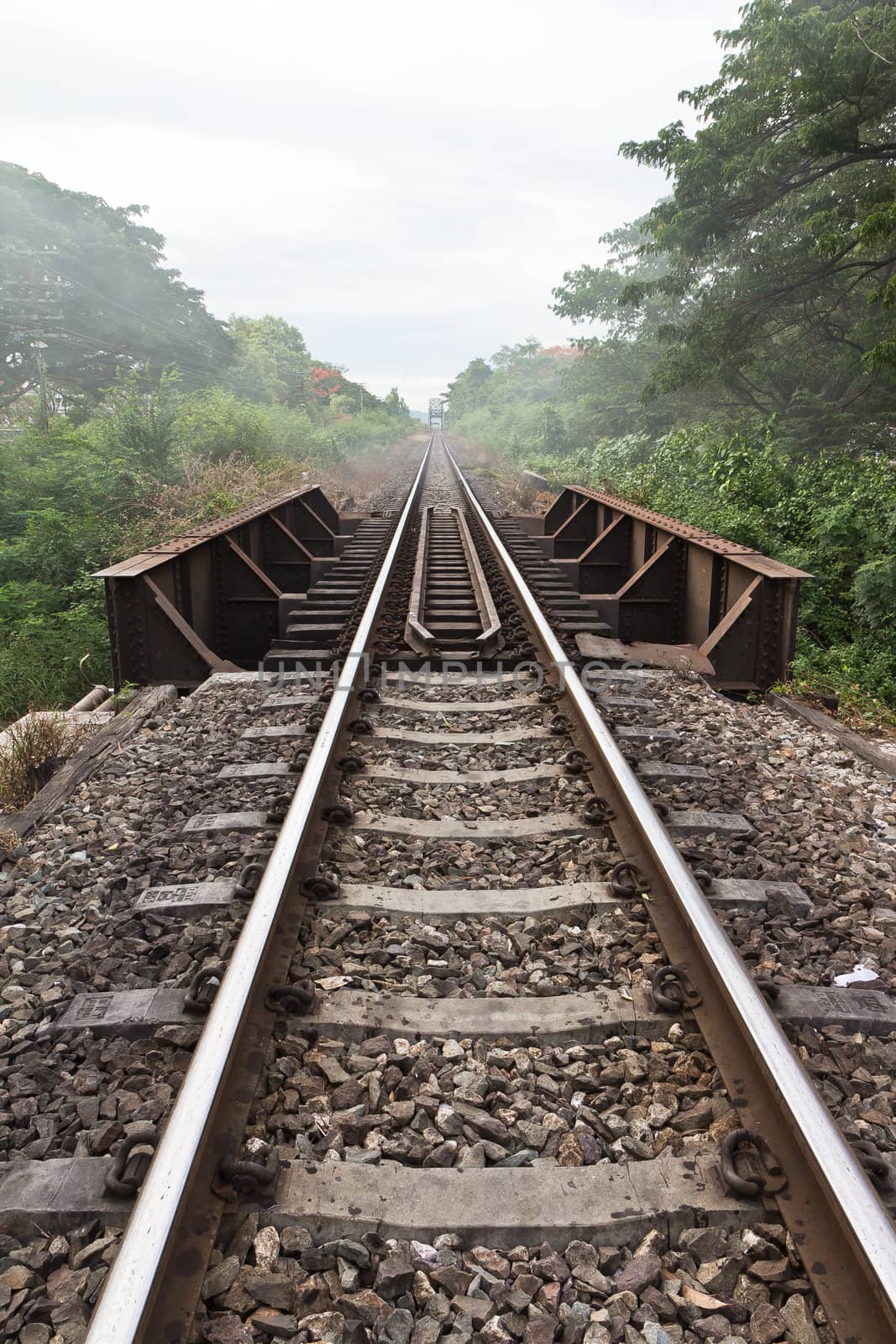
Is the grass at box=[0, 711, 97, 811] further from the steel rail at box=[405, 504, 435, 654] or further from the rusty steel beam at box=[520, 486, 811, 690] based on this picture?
the rusty steel beam at box=[520, 486, 811, 690]

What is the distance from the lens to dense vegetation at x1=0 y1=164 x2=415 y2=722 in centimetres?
909

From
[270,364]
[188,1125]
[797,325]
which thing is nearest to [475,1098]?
[188,1125]

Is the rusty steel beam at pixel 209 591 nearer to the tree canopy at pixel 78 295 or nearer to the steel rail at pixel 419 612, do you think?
the steel rail at pixel 419 612

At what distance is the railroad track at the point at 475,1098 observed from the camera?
1.60 meters

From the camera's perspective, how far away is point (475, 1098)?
6.87 ft

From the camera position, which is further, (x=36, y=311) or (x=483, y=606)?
(x=36, y=311)

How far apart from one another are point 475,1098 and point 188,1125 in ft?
2.16

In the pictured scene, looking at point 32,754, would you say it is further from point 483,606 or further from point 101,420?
point 101,420

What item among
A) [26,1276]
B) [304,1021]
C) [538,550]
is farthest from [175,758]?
[538,550]

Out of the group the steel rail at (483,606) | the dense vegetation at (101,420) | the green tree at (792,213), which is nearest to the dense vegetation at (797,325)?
the green tree at (792,213)

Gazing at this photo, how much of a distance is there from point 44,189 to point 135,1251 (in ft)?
122

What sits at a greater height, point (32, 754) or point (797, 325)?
point (797, 325)

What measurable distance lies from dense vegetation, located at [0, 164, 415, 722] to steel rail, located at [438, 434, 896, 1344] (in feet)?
18.1

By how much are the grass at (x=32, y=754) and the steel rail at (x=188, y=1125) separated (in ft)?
5.86
